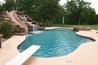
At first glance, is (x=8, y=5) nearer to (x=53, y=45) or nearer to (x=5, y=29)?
(x=5, y=29)

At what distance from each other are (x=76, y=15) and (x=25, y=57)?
108ft

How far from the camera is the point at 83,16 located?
39.4 meters

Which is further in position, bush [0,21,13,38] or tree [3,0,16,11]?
tree [3,0,16,11]

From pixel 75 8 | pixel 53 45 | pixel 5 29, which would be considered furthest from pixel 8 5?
pixel 53 45

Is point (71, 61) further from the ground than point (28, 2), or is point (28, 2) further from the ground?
point (28, 2)

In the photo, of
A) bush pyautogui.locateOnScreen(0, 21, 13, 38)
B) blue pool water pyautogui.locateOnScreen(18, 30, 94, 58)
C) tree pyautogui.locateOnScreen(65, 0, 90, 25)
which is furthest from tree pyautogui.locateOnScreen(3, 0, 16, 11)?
bush pyautogui.locateOnScreen(0, 21, 13, 38)

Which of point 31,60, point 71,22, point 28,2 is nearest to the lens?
point 31,60

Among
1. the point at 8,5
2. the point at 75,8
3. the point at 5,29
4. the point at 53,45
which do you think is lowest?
the point at 53,45

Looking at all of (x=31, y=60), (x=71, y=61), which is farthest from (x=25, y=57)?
(x=71, y=61)

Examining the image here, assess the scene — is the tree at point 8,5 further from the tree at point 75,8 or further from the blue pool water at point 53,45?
the blue pool water at point 53,45

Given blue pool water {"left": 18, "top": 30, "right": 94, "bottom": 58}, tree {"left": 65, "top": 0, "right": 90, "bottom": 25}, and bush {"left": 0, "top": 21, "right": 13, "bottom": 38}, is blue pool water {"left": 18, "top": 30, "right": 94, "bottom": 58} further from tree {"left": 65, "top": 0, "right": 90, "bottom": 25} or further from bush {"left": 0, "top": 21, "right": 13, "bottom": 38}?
tree {"left": 65, "top": 0, "right": 90, "bottom": 25}

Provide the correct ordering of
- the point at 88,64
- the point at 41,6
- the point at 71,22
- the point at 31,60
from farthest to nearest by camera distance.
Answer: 1. the point at 71,22
2. the point at 41,6
3. the point at 31,60
4. the point at 88,64

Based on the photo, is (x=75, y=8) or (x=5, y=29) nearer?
(x=5, y=29)

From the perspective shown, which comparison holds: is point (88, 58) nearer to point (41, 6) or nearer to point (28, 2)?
point (41, 6)
